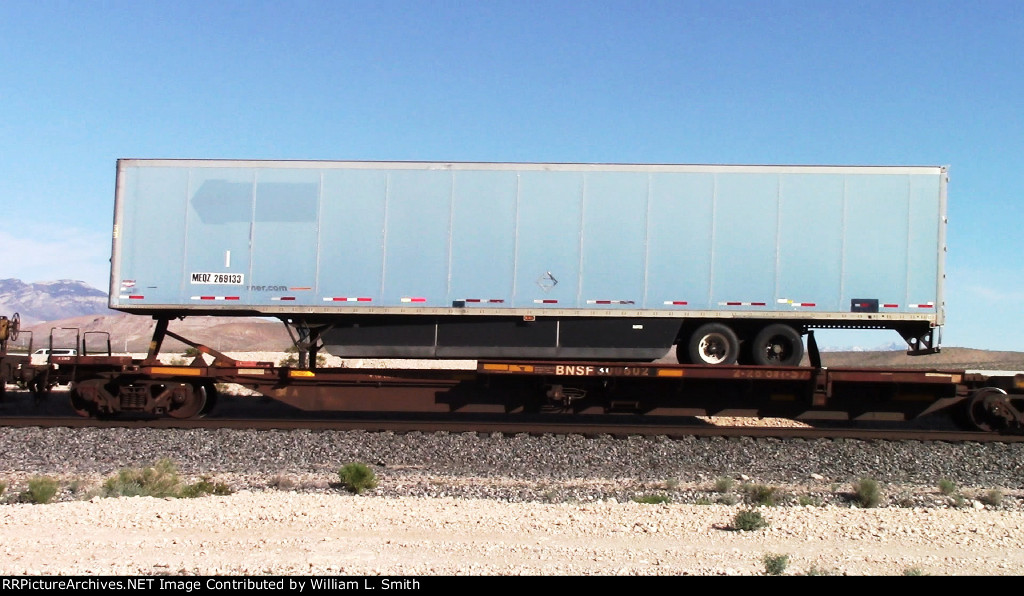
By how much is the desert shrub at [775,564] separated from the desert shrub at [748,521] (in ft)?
4.01

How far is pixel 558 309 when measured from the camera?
1218cm

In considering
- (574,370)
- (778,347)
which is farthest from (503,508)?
(778,347)

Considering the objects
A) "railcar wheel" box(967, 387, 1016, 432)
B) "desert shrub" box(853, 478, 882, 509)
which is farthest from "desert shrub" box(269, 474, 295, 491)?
"railcar wheel" box(967, 387, 1016, 432)

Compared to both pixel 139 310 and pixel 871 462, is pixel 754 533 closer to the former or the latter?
pixel 871 462

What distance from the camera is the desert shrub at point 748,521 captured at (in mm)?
7219

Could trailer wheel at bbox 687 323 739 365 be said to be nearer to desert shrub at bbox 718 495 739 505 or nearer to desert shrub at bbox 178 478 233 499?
desert shrub at bbox 718 495 739 505

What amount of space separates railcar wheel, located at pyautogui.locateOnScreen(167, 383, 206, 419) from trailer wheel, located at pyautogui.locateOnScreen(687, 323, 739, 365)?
7.60 metres

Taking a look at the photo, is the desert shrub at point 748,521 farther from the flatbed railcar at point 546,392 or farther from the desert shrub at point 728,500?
the flatbed railcar at point 546,392

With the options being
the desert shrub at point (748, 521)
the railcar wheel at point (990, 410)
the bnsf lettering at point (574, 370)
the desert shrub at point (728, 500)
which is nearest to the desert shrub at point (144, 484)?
the bnsf lettering at point (574, 370)

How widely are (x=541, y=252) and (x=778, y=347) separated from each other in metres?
3.89

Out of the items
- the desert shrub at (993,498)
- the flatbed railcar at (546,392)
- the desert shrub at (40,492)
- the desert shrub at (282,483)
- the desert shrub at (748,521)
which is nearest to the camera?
the desert shrub at (748,521)

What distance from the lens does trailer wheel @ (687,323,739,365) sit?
1238 centimetres
